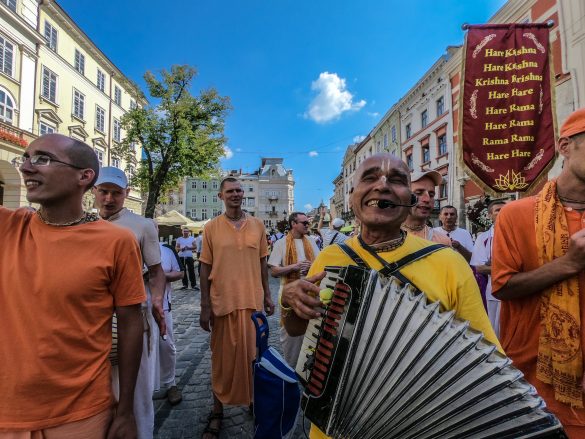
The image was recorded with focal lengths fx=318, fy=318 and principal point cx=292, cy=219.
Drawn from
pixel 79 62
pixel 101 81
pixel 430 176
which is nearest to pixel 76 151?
pixel 430 176

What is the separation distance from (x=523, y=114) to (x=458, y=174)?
1820cm

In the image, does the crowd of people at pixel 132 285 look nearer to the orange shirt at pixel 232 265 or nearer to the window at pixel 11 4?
the orange shirt at pixel 232 265

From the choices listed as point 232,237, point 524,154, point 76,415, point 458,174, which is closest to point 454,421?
point 76,415

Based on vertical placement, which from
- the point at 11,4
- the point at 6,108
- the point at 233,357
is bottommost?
the point at 233,357

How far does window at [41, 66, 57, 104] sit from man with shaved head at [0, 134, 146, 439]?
26710mm

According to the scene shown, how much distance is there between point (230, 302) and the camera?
329 centimetres

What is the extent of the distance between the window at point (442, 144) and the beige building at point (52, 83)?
2534 cm

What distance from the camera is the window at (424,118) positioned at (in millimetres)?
25672

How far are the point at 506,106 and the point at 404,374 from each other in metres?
4.14

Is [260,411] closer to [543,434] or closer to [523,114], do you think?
[543,434]

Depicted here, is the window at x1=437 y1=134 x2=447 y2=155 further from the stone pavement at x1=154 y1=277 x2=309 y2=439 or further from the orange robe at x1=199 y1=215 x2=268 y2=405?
the orange robe at x1=199 y1=215 x2=268 y2=405

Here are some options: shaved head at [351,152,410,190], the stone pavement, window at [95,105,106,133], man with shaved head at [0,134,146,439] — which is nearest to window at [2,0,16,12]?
window at [95,105,106,133]

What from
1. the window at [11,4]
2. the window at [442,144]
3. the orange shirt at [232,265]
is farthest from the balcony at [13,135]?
the window at [442,144]

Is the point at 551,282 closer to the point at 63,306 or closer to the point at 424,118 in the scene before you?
the point at 63,306
